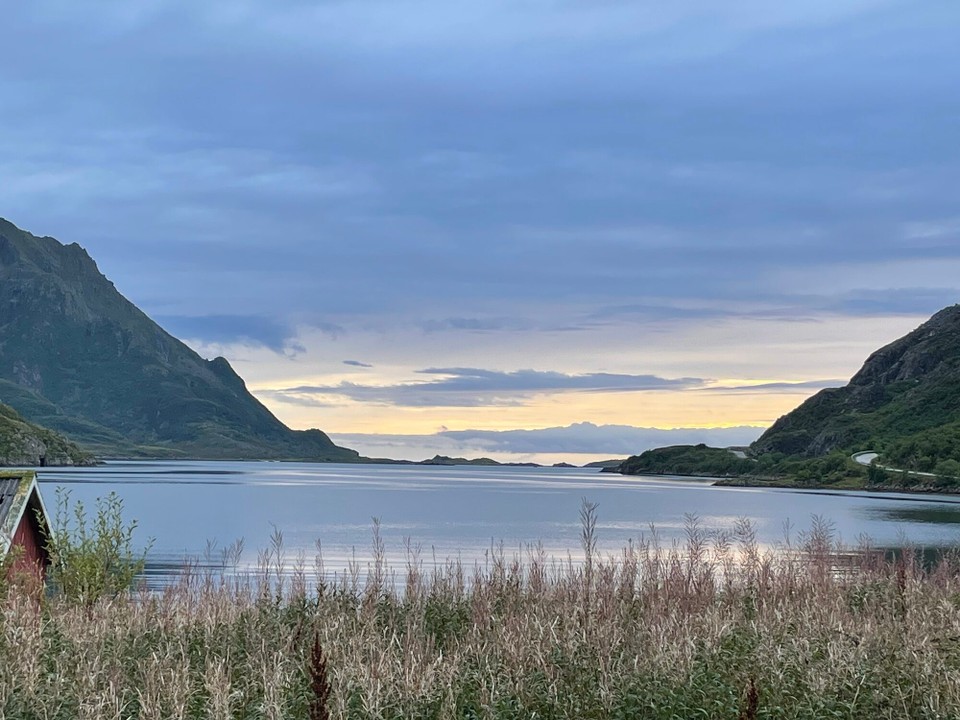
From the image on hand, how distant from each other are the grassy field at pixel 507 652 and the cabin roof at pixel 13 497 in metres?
1.93

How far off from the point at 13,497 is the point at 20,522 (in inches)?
54.0

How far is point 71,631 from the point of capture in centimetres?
1873

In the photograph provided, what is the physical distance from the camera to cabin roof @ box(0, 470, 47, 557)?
78.1ft

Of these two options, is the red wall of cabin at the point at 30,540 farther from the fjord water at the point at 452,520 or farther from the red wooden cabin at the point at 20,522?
the fjord water at the point at 452,520

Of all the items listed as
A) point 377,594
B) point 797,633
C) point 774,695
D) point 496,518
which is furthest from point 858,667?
point 496,518

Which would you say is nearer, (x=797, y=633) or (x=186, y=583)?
(x=797, y=633)

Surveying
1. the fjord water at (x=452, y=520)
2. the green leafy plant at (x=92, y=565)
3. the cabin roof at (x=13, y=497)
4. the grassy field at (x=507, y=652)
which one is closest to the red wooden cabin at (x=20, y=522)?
the cabin roof at (x=13, y=497)

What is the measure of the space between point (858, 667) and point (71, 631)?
41.8 ft

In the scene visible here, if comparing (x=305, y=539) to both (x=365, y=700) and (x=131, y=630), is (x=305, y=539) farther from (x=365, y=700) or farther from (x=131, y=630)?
(x=365, y=700)

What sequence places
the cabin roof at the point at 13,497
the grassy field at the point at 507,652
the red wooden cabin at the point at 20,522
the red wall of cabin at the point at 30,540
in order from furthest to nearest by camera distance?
the red wall of cabin at the point at 30,540, the cabin roof at the point at 13,497, the red wooden cabin at the point at 20,522, the grassy field at the point at 507,652

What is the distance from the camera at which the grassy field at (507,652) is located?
14.9 m

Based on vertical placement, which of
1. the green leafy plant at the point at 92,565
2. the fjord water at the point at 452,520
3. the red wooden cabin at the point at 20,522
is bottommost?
the fjord water at the point at 452,520

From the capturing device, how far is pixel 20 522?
25.6 metres

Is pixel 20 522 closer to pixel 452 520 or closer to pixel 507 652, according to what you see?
pixel 507 652
